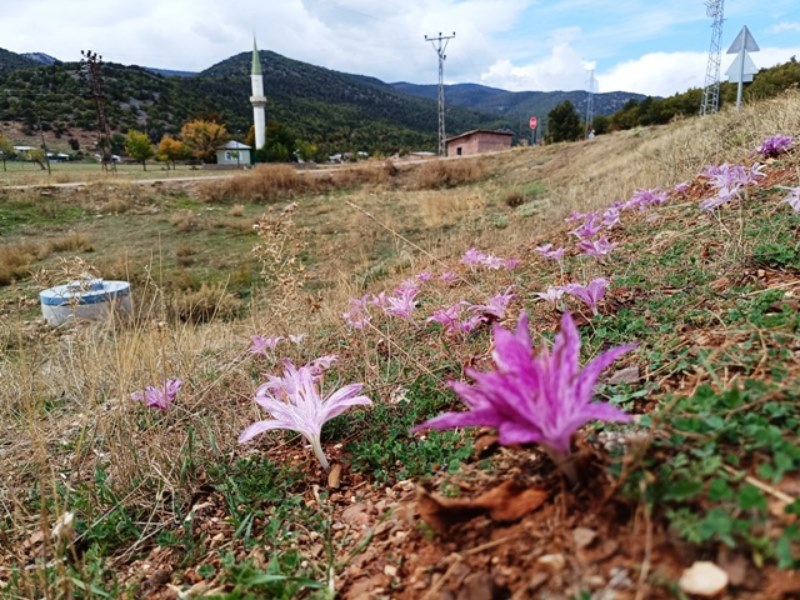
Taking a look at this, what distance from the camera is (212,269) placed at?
36.3ft

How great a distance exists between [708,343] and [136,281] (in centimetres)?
982

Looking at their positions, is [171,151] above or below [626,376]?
above

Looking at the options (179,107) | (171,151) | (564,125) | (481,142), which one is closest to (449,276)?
(481,142)

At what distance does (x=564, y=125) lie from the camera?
4353 cm

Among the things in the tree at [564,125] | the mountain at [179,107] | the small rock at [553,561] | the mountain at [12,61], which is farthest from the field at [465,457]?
the mountain at [12,61]

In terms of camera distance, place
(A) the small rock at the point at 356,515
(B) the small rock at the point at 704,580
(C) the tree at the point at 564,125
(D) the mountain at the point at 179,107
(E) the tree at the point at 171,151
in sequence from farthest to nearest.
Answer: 1. (D) the mountain at the point at 179,107
2. (E) the tree at the point at 171,151
3. (C) the tree at the point at 564,125
4. (A) the small rock at the point at 356,515
5. (B) the small rock at the point at 704,580

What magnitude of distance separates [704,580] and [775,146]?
165 inches

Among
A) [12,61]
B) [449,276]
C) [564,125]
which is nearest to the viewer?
[449,276]

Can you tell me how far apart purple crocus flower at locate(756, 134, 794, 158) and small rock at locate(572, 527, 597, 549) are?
4.03 metres

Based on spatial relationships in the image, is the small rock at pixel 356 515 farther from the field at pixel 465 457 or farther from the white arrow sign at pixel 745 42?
the white arrow sign at pixel 745 42

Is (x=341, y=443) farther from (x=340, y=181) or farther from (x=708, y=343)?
(x=340, y=181)

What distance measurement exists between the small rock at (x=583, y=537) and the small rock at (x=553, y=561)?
29mm

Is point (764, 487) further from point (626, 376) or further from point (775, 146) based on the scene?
point (775, 146)

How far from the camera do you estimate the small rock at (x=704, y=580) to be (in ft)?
1.92
